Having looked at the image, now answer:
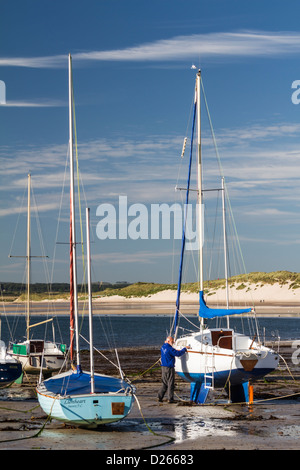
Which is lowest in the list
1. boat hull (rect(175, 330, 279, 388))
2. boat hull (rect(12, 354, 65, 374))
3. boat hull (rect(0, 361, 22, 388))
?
boat hull (rect(12, 354, 65, 374))

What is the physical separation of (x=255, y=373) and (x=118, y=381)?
487 centimetres

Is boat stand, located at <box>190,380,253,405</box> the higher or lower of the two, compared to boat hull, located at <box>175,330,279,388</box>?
lower

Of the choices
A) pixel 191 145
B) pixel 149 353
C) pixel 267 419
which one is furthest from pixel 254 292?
pixel 267 419

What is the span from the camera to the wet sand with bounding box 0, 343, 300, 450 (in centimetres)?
1525

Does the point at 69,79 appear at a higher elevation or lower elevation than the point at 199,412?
higher

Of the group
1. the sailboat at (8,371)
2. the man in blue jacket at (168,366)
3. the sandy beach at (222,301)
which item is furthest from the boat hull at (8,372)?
the sandy beach at (222,301)

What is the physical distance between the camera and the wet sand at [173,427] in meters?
15.2

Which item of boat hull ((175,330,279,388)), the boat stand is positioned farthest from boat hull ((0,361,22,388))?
the boat stand

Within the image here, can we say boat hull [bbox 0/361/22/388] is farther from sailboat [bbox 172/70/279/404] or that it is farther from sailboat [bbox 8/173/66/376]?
sailboat [bbox 172/70/279/404]

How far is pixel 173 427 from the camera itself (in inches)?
690

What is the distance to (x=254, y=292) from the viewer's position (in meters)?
148

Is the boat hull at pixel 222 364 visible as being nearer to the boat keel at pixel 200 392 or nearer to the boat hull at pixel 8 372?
the boat keel at pixel 200 392

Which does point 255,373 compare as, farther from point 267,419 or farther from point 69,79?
point 69,79

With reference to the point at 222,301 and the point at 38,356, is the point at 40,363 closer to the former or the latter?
the point at 38,356
